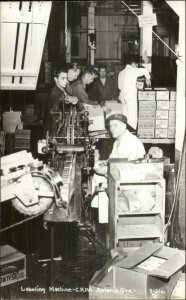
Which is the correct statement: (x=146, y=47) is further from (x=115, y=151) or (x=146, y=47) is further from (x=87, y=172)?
(x=87, y=172)

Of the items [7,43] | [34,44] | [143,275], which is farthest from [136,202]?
[7,43]

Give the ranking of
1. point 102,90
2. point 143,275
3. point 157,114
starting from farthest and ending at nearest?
point 102,90
point 157,114
point 143,275

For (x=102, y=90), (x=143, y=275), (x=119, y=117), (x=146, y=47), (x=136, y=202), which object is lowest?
(x=143, y=275)

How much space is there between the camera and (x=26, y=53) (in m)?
2.66

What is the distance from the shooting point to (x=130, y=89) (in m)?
2.92

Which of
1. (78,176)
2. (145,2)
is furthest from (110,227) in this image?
(145,2)

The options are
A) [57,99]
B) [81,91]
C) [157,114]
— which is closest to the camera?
[157,114]

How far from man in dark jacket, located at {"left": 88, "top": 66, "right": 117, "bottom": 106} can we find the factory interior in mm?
42

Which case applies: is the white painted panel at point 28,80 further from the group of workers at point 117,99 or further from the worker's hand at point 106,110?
the worker's hand at point 106,110

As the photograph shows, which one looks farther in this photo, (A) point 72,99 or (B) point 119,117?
(A) point 72,99

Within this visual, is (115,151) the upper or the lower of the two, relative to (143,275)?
upper

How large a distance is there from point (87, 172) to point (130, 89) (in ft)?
2.34

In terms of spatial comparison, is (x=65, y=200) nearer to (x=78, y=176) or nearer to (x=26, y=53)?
(x=78, y=176)

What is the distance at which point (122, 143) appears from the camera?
→ 2.77m
